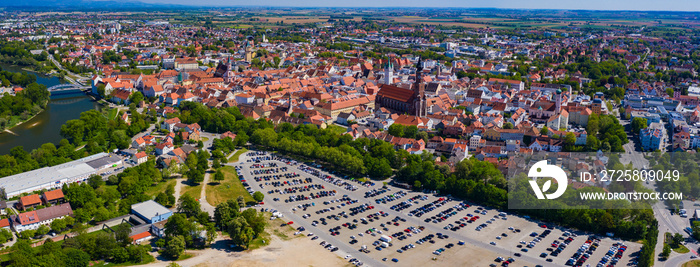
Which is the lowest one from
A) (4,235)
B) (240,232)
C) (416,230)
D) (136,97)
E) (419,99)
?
(416,230)

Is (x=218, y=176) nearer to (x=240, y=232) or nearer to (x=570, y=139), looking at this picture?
(x=240, y=232)

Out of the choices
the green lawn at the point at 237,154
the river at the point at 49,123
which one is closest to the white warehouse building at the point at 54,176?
the green lawn at the point at 237,154

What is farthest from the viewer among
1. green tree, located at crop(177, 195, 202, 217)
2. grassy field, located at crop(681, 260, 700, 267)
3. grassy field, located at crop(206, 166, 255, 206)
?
grassy field, located at crop(206, 166, 255, 206)

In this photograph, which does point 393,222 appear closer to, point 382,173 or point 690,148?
point 382,173

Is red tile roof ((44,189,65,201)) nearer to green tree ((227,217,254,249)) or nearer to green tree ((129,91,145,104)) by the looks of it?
green tree ((227,217,254,249))

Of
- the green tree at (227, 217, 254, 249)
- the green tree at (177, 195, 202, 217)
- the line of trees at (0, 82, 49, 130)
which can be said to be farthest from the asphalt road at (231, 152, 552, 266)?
the line of trees at (0, 82, 49, 130)

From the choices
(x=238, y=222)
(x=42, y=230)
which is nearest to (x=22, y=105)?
(x=42, y=230)

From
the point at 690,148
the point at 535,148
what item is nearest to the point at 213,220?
the point at 535,148
